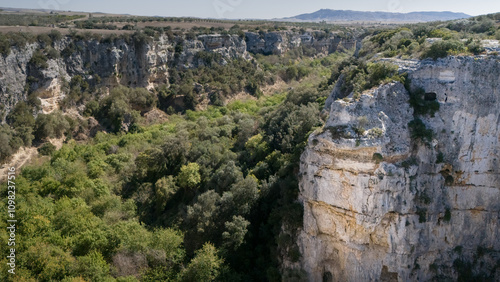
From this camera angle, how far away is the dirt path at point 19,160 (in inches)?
1332

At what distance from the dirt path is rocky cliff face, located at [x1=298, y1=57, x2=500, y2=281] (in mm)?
27974

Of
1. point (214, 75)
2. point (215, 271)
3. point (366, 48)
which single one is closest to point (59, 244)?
point (215, 271)

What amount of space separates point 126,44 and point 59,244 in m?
35.8

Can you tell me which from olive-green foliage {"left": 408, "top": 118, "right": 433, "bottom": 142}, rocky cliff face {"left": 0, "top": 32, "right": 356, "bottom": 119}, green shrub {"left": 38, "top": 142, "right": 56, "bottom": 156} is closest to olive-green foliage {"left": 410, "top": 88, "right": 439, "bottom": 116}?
olive-green foliage {"left": 408, "top": 118, "right": 433, "bottom": 142}

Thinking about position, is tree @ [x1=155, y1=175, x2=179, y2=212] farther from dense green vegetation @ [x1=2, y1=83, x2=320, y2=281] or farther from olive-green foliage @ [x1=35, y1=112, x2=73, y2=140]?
olive-green foliage @ [x1=35, y1=112, x2=73, y2=140]

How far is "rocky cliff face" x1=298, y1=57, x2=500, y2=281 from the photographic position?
63.4ft

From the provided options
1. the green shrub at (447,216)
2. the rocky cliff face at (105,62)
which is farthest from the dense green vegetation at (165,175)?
the green shrub at (447,216)

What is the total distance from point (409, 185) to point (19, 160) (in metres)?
34.6

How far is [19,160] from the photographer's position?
36000mm

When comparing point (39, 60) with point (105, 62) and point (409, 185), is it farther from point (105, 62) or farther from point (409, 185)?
point (409, 185)

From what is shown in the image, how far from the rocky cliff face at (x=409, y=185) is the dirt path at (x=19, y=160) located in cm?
2797

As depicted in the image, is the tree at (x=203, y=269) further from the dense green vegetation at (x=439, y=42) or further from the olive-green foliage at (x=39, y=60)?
the olive-green foliage at (x=39, y=60)

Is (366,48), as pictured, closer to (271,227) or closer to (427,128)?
(427,128)

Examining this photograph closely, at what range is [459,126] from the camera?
20.7 m
